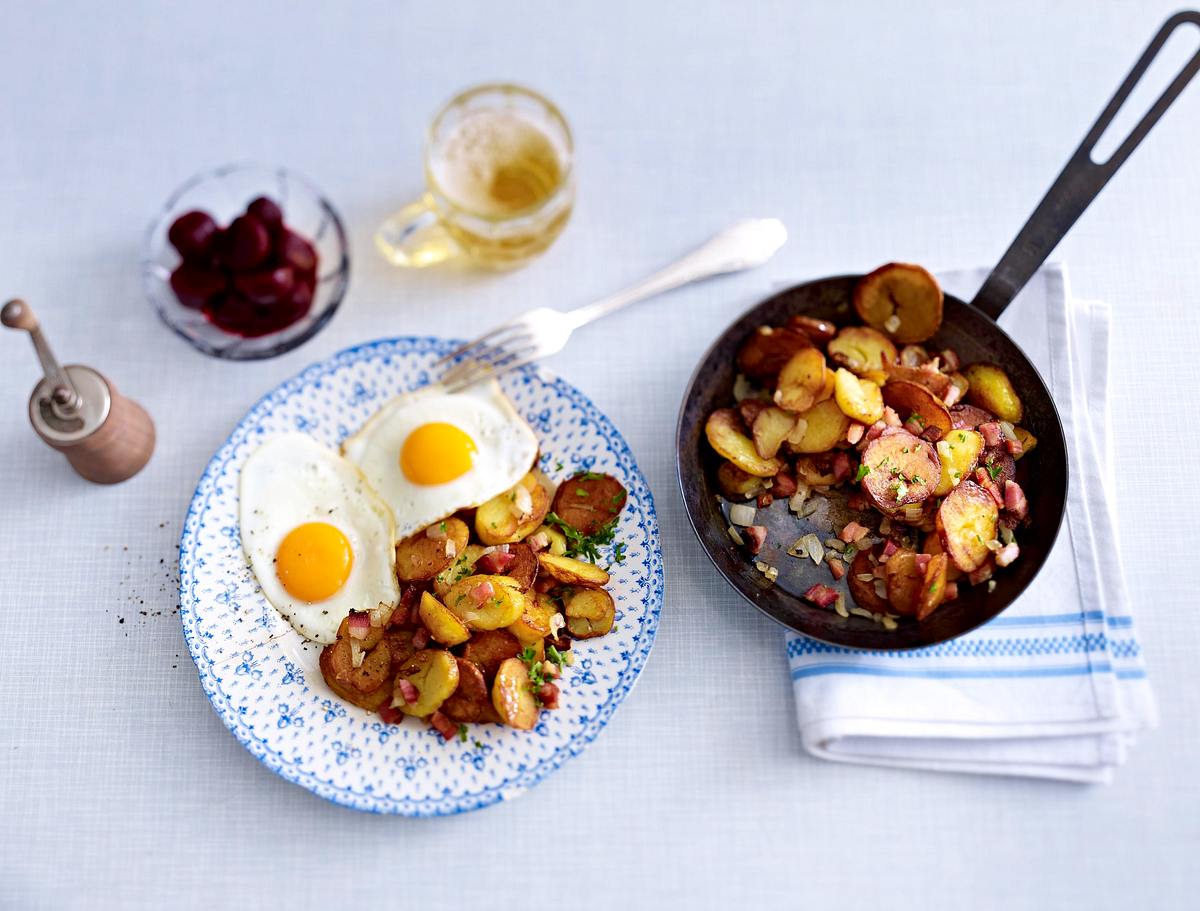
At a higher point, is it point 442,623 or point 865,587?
point 865,587

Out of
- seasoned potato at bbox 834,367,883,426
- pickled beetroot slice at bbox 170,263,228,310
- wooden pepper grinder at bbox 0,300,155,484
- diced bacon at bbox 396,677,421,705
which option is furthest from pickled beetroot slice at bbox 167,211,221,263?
seasoned potato at bbox 834,367,883,426

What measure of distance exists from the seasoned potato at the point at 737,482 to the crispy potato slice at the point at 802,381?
158 mm

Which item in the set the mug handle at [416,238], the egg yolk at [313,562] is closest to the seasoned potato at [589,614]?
the egg yolk at [313,562]

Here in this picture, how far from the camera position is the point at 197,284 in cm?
228

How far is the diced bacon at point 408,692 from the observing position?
1944 millimetres

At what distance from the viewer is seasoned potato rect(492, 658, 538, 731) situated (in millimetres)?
1889

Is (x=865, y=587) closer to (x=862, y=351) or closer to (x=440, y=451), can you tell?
(x=862, y=351)

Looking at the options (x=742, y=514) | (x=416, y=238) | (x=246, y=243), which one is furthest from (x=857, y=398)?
(x=246, y=243)

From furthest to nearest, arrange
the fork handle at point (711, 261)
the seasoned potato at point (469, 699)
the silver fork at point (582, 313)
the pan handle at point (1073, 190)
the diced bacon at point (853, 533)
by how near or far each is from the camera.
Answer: the fork handle at point (711, 261) → the silver fork at point (582, 313) → the diced bacon at point (853, 533) → the seasoned potato at point (469, 699) → the pan handle at point (1073, 190)

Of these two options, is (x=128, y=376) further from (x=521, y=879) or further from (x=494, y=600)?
(x=521, y=879)

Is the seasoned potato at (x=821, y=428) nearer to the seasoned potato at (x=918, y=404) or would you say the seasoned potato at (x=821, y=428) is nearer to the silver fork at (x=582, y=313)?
the seasoned potato at (x=918, y=404)

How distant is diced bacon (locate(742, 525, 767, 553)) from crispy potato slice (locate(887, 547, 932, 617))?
250mm

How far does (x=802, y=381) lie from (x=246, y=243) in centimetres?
124

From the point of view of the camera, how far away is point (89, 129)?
8.36 feet
